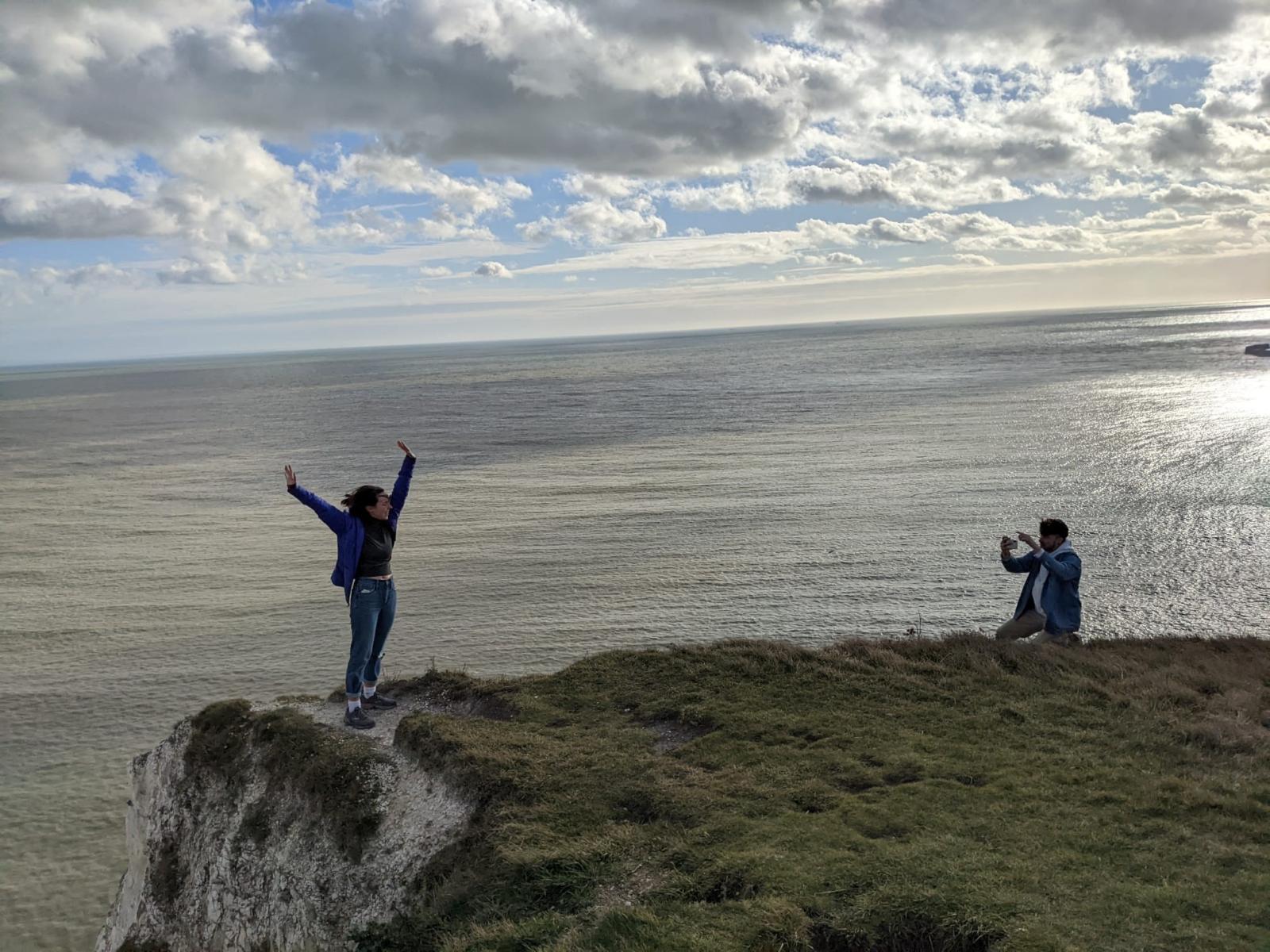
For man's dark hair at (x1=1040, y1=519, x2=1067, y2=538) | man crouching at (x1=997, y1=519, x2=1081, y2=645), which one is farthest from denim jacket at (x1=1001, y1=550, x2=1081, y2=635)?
man's dark hair at (x1=1040, y1=519, x2=1067, y2=538)

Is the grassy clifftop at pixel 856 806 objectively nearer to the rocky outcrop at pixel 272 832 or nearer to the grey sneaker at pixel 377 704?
the rocky outcrop at pixel 272 832

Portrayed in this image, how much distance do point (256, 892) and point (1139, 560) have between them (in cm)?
2730

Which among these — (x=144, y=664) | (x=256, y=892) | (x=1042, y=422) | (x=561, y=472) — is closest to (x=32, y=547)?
(x=144, y=664)

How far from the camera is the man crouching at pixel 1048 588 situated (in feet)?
49.5

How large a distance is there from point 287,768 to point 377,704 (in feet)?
5.66

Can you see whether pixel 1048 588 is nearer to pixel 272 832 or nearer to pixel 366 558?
pixel 366 558

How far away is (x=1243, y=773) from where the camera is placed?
10.6m

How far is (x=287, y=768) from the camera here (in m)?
12.9

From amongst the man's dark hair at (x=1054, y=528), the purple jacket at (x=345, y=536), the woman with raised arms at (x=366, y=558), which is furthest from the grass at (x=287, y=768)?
the man's dark hair at (x=1054, y=528)

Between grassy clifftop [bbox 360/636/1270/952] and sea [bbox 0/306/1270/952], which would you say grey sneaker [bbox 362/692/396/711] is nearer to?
grassy clifftop [bbox 360/636/1270/952]

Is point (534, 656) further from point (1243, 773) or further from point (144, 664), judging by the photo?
point (1243, 773)

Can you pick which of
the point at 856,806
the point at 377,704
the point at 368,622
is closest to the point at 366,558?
the point at 368,622

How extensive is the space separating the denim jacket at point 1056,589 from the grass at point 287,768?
1096 centimetres

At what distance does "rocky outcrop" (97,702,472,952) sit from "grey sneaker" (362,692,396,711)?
0.22 meters
